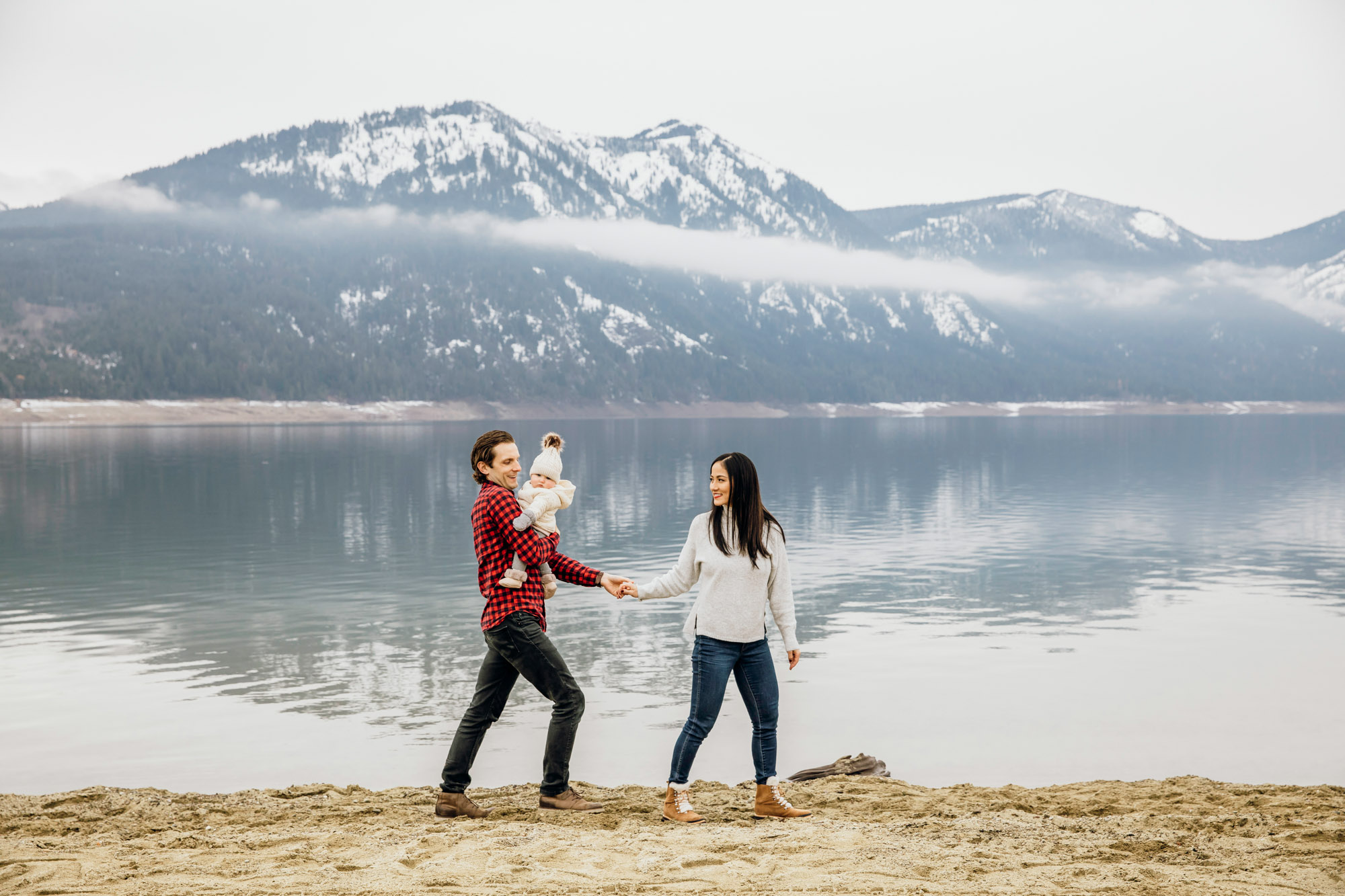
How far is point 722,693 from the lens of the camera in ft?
22.8

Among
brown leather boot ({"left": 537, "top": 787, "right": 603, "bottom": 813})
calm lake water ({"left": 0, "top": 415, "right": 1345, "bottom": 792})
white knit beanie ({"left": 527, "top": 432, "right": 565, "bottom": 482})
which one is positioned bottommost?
calm lake water ({"left": 0, "top": 415, "right": 1345, "bottom": 792})

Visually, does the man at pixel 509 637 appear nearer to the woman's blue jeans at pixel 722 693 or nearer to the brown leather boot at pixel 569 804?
the brown leather boot at pixel 569 804

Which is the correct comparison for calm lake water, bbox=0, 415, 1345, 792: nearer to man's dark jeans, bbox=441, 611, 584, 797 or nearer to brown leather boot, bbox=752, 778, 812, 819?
man's dark jeans, bbox=441, 611, 584, 797

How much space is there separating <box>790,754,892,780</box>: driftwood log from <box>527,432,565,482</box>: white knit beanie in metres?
3.76

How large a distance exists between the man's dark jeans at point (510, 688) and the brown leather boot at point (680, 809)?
0.75m

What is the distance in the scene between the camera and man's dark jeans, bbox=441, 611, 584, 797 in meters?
7.09

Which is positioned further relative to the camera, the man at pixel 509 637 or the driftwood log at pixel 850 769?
the driftwood log at pixel 850 769

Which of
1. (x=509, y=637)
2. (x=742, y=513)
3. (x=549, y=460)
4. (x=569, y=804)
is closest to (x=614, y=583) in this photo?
(x=509, y=637)

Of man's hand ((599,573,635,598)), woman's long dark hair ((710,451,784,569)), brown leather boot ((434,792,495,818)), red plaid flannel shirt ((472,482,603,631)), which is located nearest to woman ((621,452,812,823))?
woman's long dark hair ((710,451,784,569))

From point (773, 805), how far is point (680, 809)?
64 cm

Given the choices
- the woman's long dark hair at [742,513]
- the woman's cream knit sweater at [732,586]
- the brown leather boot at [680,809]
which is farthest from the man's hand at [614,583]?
the brown leather boot at [680,809]

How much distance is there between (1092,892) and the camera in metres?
5.32

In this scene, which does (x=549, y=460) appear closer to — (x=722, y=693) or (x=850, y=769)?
(x=722, y=693)

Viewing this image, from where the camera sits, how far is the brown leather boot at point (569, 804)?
293 inches
